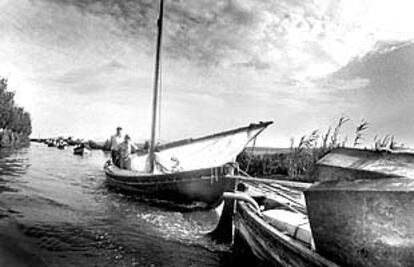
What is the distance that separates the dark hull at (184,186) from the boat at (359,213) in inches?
256

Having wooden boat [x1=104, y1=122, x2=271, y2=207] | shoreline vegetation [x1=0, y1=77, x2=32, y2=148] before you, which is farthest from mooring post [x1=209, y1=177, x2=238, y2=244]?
shoreline vegetation [x1=0, y1=77, x2=32, y2=148]

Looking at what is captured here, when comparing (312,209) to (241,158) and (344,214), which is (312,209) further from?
(241,158)

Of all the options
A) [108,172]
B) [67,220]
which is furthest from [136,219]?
[108,172]

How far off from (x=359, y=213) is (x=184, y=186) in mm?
9162

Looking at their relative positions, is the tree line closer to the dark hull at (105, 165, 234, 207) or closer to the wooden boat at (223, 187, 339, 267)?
the dark hull at (105, 165, 234, 207)

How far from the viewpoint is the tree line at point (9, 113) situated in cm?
6383

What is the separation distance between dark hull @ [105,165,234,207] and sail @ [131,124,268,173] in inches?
73.6

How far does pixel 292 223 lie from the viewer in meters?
4.80

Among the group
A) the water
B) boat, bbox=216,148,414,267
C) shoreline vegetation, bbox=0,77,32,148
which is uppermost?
shoreline vegetation, bbox=0,77,32,148

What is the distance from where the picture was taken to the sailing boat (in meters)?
11.2

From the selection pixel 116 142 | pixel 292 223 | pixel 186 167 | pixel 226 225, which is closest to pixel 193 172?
pixel 186 167

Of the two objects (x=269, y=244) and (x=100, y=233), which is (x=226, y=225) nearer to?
(x=269, y=244)

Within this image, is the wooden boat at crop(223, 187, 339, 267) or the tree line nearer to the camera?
the wooden boat at crop(223, 187, 339, 267)

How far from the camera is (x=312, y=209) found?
362cm
